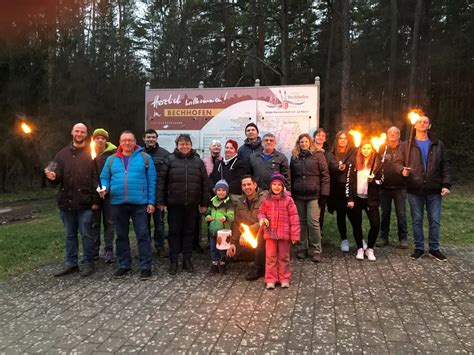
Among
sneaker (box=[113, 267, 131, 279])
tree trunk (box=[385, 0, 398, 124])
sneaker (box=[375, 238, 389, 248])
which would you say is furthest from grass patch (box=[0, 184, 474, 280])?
tree trunk (box=[385, 0, 398, 124])

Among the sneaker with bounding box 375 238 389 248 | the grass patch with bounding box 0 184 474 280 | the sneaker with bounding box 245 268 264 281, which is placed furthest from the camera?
the sneaker with bounding box 375 238 389 248

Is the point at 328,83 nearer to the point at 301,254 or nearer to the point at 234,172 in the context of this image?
the point at 234,172

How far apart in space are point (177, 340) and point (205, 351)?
0.34m

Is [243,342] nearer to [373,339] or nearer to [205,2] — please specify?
[373,339]

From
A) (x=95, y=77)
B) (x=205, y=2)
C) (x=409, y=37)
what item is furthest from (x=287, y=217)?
(x=95, y=77)

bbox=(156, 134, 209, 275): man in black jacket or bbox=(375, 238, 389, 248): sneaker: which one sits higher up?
bbox=(156, 134, 209, 275): man in black jacket

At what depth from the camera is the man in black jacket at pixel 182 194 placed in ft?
19.1

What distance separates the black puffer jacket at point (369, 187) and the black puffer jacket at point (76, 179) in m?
3.71

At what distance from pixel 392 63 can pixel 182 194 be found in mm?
23055

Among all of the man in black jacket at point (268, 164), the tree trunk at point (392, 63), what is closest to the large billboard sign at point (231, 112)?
the man in black jacket at point (268, 164)

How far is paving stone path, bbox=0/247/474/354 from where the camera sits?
3725mm

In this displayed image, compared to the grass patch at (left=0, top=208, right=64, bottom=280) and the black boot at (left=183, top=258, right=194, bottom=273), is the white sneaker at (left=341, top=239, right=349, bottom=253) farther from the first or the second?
the grass patch at (left=0, top=208, right=64, bottom=280)

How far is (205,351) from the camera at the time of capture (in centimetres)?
360

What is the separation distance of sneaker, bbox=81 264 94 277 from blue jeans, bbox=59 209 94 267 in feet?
0.19
